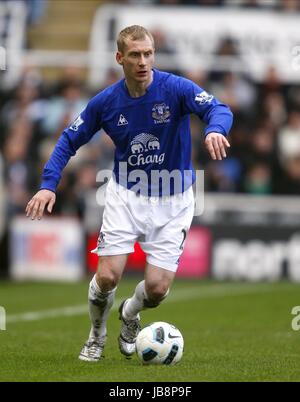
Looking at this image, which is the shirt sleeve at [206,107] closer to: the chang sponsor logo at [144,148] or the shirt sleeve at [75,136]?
the chang sponsor logo at [144,148]

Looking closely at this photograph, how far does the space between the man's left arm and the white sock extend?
1413mm

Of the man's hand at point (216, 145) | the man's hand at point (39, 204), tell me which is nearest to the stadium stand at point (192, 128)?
the man's hand at point (39, 204)

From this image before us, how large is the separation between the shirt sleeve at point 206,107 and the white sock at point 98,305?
4.70 ft

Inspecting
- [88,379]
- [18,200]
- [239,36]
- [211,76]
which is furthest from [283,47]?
[88,379]

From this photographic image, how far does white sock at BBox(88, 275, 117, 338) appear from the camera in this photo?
26.1ft

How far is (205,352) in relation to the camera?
862 cm

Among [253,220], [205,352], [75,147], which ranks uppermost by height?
[75,147]

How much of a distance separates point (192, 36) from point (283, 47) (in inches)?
67.3

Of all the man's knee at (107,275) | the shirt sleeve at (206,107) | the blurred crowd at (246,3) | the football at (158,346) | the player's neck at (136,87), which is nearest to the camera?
the shirt sleeve at (206,107)

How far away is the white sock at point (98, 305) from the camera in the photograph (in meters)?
7.95

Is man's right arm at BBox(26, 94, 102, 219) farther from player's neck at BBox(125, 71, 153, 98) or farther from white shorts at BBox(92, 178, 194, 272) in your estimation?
white shorts at BBox(92, 178, 194, 272)
